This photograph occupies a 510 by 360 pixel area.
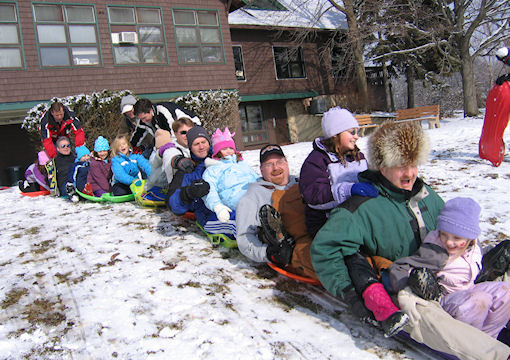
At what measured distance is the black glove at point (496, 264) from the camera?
2.33 metres

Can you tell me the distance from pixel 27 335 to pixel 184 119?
309cm

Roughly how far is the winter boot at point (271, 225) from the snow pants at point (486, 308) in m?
1.23

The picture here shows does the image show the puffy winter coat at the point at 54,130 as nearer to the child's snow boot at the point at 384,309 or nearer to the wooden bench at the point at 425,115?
the child's snow boot at the point at 384,309

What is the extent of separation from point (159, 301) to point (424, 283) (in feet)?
5.82

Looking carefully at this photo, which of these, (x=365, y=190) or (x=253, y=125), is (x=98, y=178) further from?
(x=253, y=125)

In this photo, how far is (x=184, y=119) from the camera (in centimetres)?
493

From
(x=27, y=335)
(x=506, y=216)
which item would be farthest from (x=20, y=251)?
(x=506, y=216)

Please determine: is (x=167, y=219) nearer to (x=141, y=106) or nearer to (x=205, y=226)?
(x=205, y=226)

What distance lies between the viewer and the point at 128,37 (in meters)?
12.6

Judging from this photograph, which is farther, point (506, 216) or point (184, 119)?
point (184, 119)

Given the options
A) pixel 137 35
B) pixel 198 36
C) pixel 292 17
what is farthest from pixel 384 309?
pixel 292 17

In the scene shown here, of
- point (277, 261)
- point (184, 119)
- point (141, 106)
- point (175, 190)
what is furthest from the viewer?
point (141, 106)

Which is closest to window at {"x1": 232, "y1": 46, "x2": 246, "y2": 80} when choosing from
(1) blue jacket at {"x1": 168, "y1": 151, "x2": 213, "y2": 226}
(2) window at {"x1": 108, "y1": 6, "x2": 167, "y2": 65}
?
(2) window at {"x1": 108, "y1": 6, "x2": 167, "y2": 65}

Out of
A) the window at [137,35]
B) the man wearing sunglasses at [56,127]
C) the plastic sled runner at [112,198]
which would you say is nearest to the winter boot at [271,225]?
the plastic sled runner at [112,198]
